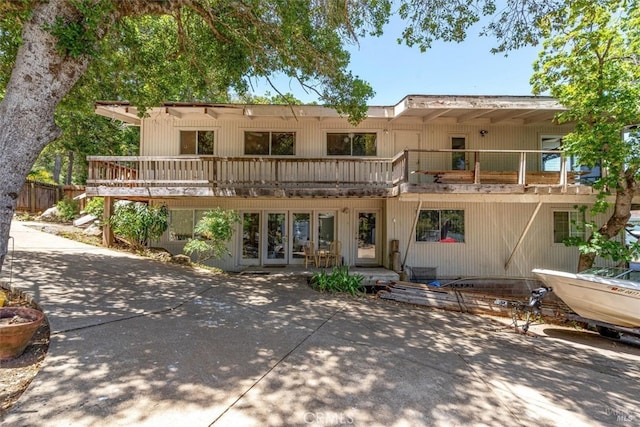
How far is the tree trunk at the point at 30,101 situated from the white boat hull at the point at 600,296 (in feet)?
30.0

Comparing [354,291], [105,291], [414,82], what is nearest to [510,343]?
[354,291]

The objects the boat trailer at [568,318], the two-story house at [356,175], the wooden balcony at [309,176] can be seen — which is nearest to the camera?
the boat trailer at [568,318]

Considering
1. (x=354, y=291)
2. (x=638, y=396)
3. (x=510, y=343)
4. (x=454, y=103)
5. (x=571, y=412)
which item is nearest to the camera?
(x=571, y=412)

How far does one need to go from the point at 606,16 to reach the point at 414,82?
18.8ft

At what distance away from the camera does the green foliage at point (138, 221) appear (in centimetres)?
980

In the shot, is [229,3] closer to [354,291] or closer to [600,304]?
[354,291]

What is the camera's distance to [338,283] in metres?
8.28

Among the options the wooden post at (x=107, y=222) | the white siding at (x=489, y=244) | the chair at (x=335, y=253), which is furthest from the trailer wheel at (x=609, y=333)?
the wooden post at (x=107, y=222)

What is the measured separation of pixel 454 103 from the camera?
8.94 metres

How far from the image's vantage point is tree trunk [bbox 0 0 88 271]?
3773mm

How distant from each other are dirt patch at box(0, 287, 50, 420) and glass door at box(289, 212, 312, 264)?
7.26 m

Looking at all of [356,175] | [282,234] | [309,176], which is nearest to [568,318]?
[356,175]

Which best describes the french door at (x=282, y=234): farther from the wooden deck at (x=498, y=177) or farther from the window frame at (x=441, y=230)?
the wooden deck at (x=498, y=177)

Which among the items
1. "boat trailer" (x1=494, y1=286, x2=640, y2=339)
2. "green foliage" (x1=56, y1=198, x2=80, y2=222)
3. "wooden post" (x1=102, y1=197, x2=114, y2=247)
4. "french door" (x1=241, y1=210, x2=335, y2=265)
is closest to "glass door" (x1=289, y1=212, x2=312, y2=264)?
"french door" (x1=241, y1=210, x2=335, y2=265)
